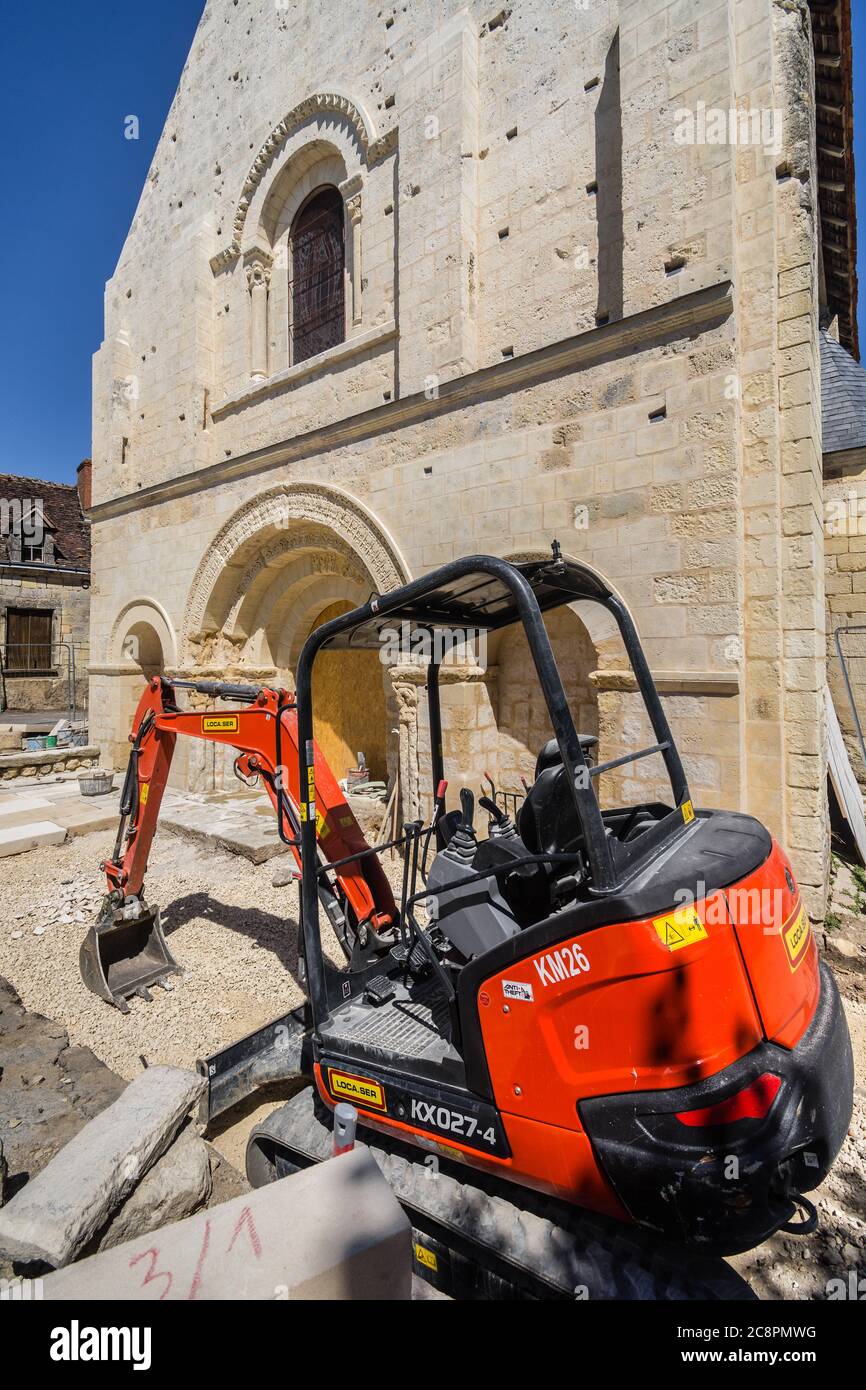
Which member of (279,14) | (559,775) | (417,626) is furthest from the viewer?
(279,14)

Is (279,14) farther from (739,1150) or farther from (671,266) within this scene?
(739,1150)

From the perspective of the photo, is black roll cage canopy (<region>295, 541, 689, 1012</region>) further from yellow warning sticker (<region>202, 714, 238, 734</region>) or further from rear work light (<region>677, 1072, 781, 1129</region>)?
yellow warning sticker (<region>202, 714, 238, 734</region>)

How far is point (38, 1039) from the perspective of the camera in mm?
3744

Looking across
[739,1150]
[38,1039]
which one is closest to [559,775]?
[739,1150]

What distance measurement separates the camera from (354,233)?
776 cm

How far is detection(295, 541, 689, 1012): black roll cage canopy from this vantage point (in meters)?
1.80

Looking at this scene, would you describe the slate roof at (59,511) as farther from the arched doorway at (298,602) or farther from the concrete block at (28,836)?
the concrete block at (28,836)

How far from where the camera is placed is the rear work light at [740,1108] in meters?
1.51

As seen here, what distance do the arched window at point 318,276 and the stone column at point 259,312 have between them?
1.49 ft

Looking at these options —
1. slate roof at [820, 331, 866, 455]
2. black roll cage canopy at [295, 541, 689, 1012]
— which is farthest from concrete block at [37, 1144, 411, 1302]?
slate roof at [820, 331, 866, 455]

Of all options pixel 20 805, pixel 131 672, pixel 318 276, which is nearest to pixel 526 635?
pixel 318 276

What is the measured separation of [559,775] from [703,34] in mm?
6275

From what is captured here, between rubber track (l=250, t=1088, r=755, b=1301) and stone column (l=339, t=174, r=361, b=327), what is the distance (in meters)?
8.45

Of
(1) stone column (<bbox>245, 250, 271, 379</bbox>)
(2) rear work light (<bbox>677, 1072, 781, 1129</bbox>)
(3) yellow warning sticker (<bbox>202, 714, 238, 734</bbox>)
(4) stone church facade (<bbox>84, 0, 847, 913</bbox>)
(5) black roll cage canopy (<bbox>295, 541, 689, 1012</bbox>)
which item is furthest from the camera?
(1) stone column (<bbox>245, 250, 271, 379</bbox>)
